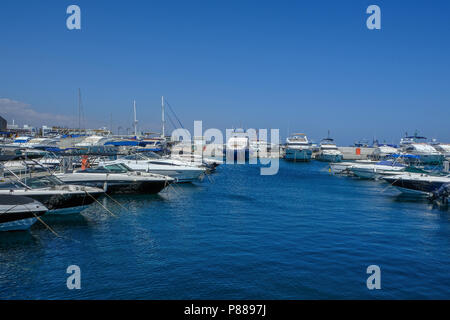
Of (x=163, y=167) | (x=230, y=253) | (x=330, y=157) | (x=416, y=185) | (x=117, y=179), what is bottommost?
(x=230, y=253)

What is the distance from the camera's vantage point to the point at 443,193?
30.7 metres

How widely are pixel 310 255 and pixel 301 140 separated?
3640 inches

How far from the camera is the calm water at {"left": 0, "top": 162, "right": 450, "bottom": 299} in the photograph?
1313 cm

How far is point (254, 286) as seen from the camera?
13367 mm

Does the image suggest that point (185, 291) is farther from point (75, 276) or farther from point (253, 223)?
point (253, 223)

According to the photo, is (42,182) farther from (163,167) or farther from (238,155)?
(238,155)

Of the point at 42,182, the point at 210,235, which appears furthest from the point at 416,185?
the point at 42,182

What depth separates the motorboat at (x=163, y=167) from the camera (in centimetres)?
3875

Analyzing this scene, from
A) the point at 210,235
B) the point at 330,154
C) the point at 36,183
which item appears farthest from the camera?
the point at 330,154

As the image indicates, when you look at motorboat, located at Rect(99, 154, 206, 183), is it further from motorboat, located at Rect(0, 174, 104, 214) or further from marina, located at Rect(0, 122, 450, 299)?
motorboat, located at Rect(0, 174, 104, 214)

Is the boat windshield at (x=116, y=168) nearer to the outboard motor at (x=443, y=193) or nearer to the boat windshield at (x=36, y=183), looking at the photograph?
the boat windshield at (x=36, y=183)

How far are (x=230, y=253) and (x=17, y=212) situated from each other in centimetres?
1053

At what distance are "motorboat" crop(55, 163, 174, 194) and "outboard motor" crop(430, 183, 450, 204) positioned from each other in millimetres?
23114

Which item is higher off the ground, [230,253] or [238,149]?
[238,149]
